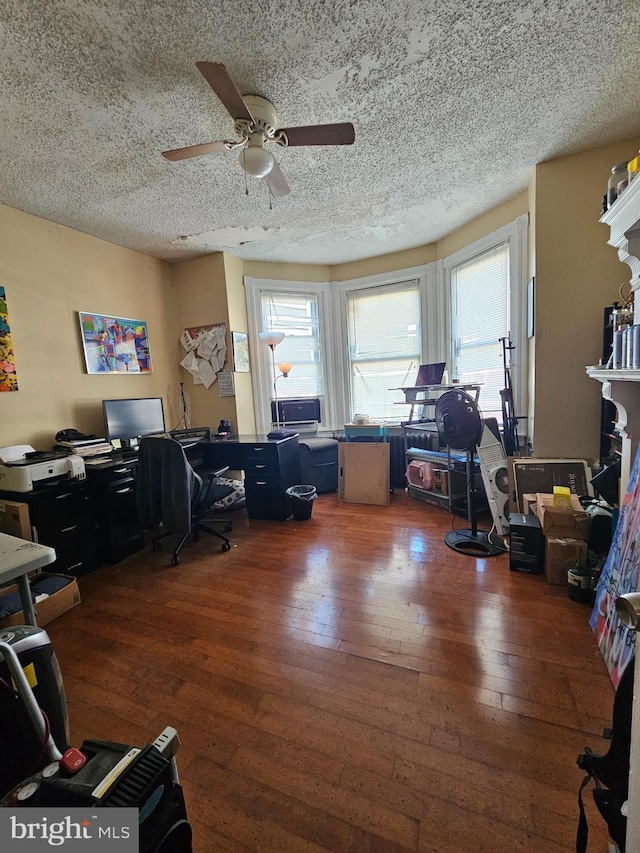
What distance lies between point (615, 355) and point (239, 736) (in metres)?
2.55

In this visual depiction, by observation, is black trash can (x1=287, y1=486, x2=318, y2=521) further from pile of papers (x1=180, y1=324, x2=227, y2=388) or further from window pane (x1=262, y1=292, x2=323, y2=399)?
pile of papers (x1=180, y1=324, x2=227, y2=388)

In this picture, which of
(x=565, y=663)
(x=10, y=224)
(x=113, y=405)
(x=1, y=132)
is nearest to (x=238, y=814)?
(x=565, y=663)

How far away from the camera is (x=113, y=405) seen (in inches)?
119

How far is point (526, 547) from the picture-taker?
221cm

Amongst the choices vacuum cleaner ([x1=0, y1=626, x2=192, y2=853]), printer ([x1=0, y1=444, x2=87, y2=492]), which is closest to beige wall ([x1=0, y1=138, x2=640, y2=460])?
printer ([x1=0, y1=444, x2=87, y2=492])

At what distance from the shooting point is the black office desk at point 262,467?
131 inches

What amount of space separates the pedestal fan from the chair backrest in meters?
1.93

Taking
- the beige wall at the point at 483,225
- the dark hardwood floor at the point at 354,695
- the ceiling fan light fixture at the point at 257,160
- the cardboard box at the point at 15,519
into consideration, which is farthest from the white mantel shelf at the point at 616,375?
the cardboard box at the point at 15,519

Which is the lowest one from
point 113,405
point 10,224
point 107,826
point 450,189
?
point 107,826

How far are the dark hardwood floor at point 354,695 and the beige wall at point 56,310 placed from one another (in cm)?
136

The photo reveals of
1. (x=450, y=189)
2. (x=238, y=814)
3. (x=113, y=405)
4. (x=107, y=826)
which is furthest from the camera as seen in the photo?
(x=113, y=405)

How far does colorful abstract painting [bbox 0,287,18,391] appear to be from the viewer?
249 cm

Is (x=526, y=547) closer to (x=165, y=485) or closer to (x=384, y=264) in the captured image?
(x=165, y=485)

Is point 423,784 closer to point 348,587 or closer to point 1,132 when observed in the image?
point 348,587
